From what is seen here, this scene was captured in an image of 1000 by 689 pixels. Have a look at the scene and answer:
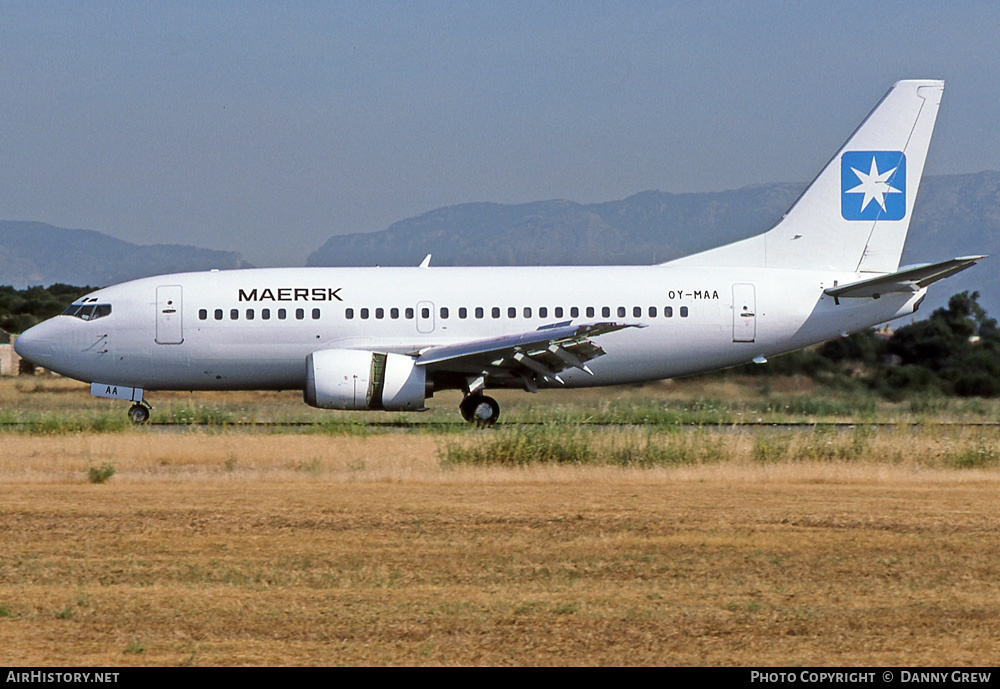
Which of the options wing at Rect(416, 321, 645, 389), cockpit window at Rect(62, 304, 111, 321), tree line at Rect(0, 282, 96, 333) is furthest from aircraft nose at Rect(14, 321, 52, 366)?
tree line at Rect(0, 282, 96, 333)

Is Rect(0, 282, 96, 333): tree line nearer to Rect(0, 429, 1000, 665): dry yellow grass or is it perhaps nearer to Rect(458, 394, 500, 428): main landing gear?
Rect(458, 394, 500, 428): main landing gear

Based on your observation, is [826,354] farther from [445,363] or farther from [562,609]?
[562,609]

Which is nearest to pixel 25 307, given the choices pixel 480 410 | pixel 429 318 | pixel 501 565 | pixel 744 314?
pixel 429 318

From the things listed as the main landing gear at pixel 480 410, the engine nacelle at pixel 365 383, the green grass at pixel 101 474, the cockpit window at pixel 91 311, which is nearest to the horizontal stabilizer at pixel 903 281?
the main landing gear at pixel 480 410

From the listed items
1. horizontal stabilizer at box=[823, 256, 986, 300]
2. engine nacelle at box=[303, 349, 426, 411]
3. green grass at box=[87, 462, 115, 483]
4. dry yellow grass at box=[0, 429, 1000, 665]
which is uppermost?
horizontal stabilizer at box=[823, 256, 986, 300]

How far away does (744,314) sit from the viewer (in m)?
26.8

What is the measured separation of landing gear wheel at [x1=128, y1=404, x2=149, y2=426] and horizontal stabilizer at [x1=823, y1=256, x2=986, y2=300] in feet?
44.5

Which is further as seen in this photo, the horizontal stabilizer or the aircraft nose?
the aircraft nose

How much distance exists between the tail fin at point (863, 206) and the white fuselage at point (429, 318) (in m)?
0.65

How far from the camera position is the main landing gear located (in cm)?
2598

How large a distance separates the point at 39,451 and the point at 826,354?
758 inches

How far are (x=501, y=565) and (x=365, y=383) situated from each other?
14512mm

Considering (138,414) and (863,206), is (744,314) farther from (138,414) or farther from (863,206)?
(138,414)

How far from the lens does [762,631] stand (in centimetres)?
864
